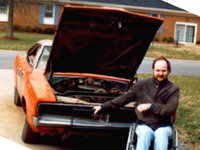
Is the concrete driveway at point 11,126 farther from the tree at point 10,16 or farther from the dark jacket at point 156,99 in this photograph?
the tree at point 10,16

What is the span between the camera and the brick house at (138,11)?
34.2 m

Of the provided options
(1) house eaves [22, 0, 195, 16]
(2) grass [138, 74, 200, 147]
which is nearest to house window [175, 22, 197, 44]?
(1) house eaves [22, 0, 195, 16]

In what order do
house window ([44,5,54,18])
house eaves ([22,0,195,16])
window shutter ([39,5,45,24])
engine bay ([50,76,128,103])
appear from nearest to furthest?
engine bay ([50,76,128,103]), window shutter ([39,5,45,24]), house window ([44,5,54,18]), house eaves ([22,0,195,16])

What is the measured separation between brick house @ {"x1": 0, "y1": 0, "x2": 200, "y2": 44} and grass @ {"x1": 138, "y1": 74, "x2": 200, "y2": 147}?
23.3 metres

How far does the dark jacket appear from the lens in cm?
468

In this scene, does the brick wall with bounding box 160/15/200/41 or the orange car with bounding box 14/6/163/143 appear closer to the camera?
the orange car with bounding box 14/6/163/143

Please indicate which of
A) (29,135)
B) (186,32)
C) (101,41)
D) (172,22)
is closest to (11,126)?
(29,135)

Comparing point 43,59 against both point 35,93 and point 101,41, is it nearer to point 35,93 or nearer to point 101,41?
point 101,41

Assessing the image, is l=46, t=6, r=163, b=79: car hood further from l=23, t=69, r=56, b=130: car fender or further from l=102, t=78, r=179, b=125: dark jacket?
l=102, t=78, r=179, b=125: dark jacket

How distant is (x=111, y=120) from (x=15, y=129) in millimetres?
1881

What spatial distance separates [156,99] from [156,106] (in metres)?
0.17

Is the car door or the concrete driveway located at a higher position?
the car door

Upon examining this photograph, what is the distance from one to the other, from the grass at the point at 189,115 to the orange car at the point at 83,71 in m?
1.24

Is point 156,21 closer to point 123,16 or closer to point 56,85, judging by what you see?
point 123,16
